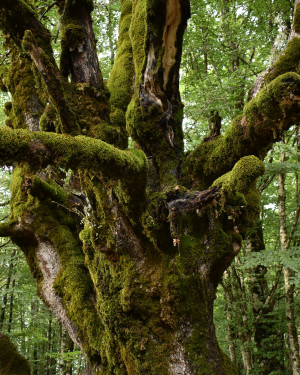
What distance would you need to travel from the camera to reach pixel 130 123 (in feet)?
9.78

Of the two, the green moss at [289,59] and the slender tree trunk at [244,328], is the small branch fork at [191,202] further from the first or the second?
the slender tree trunk at [244,328]

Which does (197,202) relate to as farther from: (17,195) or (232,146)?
→ (17,195)

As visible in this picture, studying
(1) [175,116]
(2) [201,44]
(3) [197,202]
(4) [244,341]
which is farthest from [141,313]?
(2) [201,44]

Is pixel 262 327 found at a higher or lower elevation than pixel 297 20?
lower

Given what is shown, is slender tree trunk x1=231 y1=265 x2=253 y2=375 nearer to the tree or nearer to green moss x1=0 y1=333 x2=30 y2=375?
the tree

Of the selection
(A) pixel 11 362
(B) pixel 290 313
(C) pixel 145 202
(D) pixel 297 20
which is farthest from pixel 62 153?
(B) pixel 290 313

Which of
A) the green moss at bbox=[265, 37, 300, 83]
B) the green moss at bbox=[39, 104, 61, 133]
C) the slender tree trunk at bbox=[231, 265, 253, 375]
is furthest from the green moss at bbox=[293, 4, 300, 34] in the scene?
the slender tree trunk at bbox=[231, 265, 253, 375]

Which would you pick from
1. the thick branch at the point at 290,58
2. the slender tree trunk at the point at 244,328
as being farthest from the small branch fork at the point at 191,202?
the slender tree trunk at the point at 244,328

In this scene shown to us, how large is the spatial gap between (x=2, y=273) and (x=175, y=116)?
871 centimetres

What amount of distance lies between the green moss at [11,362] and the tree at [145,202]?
2.38 ft

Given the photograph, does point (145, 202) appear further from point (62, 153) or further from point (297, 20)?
point (297, 20)

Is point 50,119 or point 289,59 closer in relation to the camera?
point 289,59

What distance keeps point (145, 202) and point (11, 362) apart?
8.26 feet

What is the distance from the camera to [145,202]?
255cm
